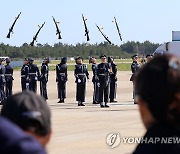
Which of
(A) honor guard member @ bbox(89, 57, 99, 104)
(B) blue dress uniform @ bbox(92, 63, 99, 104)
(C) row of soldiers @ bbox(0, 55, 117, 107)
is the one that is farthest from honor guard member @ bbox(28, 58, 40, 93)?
(B) blue dress uniform @ bbox(92, 63, 99, 104)

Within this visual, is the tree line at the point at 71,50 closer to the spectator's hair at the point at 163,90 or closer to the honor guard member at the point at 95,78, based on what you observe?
the honor guard member at the point at 95,78

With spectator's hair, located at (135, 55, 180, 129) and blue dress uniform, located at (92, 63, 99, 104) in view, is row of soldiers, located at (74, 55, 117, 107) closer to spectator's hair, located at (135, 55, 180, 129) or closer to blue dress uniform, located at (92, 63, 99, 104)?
blue dress uniform, located at (92, 63, 99, 104)

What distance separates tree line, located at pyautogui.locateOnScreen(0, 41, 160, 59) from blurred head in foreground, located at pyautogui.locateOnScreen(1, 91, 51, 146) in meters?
110

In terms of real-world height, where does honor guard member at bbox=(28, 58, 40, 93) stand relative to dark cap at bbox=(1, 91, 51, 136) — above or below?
below

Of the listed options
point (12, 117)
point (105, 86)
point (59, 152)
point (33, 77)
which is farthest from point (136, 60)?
point (12, 117)

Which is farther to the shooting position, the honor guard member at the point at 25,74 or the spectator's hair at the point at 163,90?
the honor guard member at the point at 25,74

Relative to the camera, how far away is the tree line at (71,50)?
4675 inches

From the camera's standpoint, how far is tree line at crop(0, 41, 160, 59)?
119 metres

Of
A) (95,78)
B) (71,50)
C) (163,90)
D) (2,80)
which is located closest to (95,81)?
(95,78)

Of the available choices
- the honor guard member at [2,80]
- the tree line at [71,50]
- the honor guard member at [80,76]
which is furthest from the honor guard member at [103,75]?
the tree line at [71,50]

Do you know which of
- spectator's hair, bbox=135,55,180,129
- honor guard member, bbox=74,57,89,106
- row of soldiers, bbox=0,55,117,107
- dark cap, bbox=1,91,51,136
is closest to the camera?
spectator's hair, bbox=135,55,180,129

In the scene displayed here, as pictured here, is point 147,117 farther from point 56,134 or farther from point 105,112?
point 105,112

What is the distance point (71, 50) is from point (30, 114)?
430ft

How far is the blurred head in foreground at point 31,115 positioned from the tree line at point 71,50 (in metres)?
110
